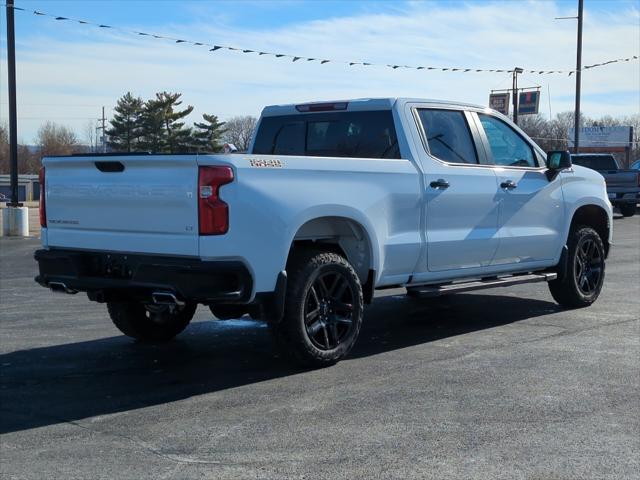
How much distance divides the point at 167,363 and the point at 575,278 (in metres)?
4.56

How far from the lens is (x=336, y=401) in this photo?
5461 mm

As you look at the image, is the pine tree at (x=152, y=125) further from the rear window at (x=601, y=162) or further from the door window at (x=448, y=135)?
the door window at (x=448, y=135)

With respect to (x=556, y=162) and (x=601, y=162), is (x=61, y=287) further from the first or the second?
(x=601, y=162)

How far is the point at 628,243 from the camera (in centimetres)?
1728

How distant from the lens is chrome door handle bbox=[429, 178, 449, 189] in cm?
708

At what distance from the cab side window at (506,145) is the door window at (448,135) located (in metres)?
0.31

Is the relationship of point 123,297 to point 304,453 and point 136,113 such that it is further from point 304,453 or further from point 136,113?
point 136,113

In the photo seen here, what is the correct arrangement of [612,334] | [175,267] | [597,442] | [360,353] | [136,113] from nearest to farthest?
[597,442] < [175,267] < [360,353] < [612,334] < [136,113]

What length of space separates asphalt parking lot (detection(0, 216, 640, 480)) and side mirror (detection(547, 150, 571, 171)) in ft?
5.05

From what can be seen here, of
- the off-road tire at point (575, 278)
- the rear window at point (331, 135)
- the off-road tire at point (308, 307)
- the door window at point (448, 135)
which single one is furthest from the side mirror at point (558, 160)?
the off-road tire at point (308, 307)

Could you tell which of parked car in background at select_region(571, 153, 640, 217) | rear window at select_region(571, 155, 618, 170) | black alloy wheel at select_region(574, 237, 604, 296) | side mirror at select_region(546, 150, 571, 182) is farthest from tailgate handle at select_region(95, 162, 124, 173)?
rear window at select_region(571, 155, 618, 170)

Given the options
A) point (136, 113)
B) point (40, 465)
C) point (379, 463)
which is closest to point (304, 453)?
point (379, 463)

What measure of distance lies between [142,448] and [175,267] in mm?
1381

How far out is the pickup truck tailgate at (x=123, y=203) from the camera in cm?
559
